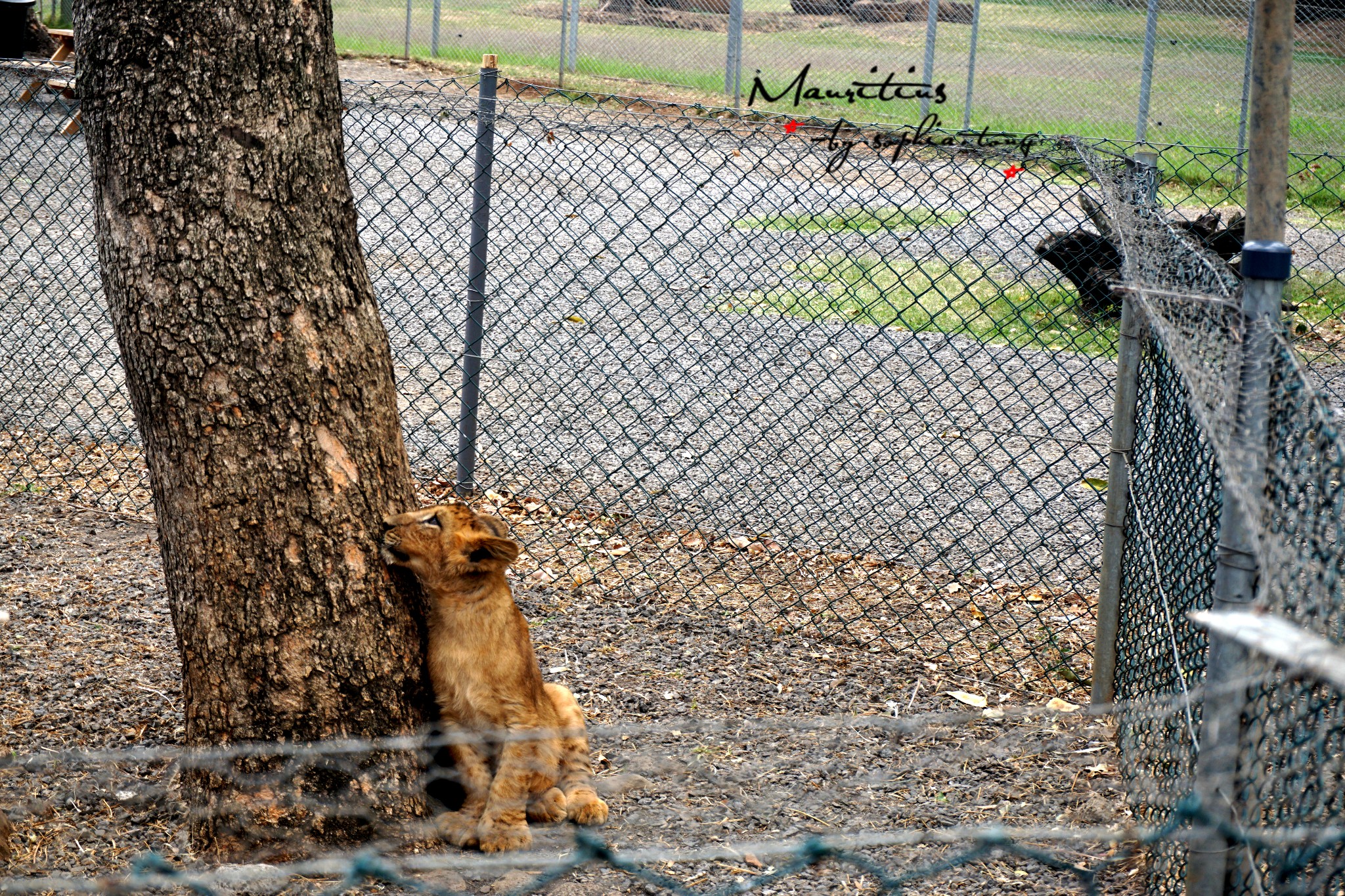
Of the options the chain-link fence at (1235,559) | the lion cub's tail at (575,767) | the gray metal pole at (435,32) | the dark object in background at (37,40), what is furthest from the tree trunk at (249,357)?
the gray metal pole at (435,32)

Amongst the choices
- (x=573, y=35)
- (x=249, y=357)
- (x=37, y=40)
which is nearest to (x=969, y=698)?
(x=249, y=357)

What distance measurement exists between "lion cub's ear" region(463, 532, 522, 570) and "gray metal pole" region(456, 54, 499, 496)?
2.12 meters

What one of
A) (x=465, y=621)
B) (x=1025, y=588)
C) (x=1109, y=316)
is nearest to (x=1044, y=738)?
(x=1025, y=588)

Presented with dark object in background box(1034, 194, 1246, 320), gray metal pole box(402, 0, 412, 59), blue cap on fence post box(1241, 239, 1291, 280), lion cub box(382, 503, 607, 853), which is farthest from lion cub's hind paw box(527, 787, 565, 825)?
gray metal pole box(402, 0, 412, 59)

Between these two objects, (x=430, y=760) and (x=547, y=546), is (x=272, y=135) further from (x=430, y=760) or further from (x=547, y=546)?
(x=547, y=546)

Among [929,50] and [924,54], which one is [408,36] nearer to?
[924,54]

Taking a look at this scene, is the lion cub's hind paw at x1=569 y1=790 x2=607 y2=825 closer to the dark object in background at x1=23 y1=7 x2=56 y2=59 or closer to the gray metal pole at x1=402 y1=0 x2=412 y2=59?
the dark object in background at x1=23 y1=7 x2=56 y2=59

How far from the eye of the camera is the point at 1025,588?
4.98 m

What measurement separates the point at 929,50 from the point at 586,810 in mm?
13539

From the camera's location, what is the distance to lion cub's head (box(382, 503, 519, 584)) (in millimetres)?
3088

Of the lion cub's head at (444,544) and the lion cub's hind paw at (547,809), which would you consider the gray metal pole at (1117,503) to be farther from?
the lion cub's head at (444,544)

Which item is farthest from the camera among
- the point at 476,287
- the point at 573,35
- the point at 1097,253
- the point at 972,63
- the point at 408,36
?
the point at 408,36

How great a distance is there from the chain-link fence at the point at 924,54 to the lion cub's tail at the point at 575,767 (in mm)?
11996

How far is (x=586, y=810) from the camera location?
334 centimetres
